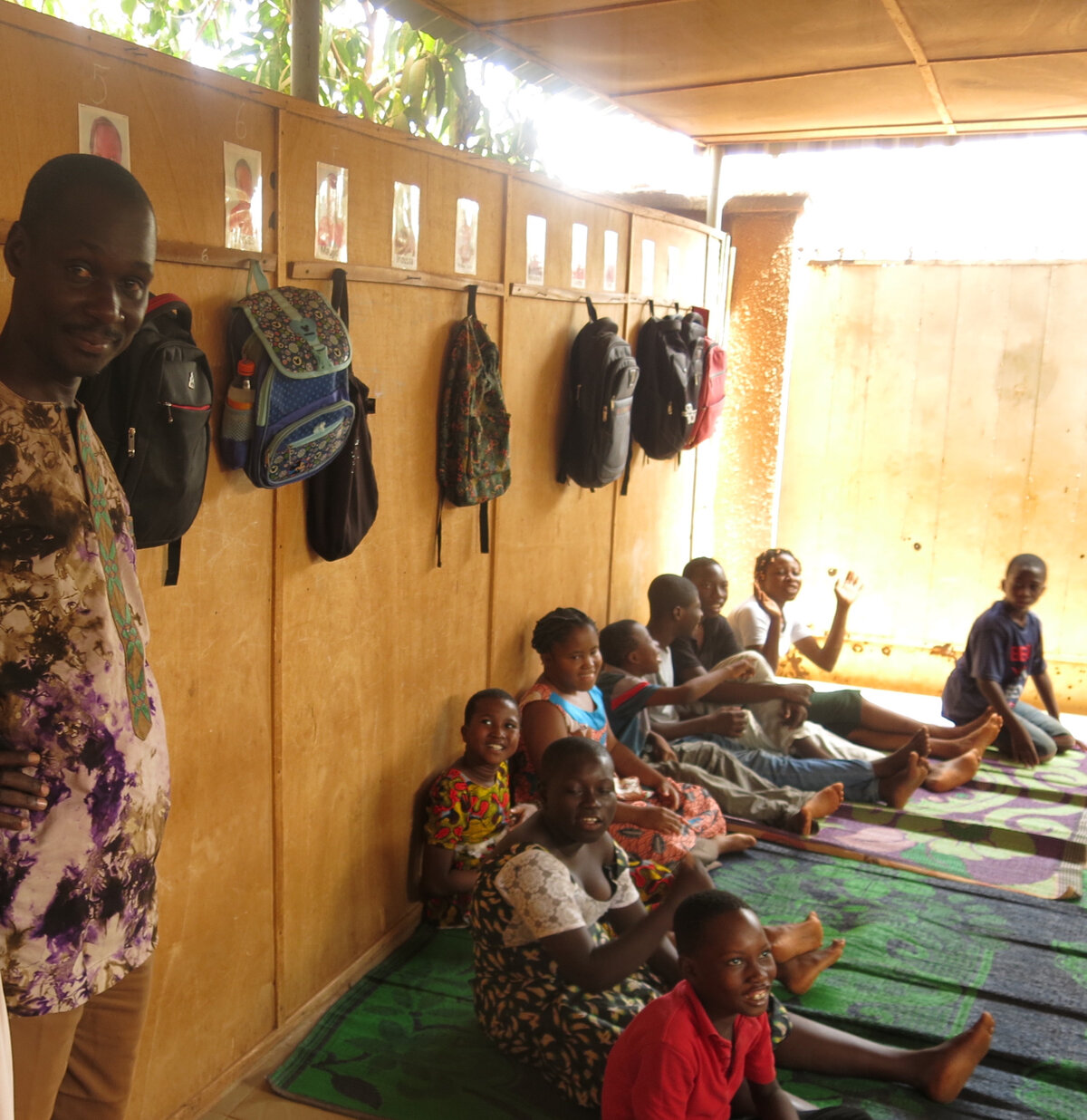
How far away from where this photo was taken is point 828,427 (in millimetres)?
6402

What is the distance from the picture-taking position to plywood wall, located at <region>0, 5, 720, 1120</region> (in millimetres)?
2191

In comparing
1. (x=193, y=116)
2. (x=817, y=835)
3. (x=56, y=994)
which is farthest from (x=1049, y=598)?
(x=56, y=994)

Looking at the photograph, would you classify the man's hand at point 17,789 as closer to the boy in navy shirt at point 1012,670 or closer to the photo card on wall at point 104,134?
the photo card on wall at point 104,134

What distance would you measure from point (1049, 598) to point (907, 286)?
6.20 feet

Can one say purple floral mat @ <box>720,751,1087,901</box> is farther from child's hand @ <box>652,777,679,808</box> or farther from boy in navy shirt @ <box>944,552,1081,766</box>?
child's hand @ <box>652,777,679,808</box>

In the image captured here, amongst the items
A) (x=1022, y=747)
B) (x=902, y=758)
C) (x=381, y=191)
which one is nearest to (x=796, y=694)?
(x=902, y=758)

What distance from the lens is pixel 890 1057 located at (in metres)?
2.67

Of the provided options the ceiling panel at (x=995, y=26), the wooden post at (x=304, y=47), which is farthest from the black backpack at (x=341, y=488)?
the ceiling panel at (x=995, y=26)

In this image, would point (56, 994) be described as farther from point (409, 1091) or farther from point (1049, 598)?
point (1049, 598)

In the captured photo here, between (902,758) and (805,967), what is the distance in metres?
1.59

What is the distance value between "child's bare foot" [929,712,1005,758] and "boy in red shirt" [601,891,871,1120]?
2953mm

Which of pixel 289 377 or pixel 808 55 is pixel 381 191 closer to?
pixel 289 377

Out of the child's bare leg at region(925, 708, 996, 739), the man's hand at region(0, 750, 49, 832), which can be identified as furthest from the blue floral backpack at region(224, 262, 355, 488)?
the child's bare leg at region(925, 708, 996, 739)

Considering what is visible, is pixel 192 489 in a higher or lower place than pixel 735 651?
higher
